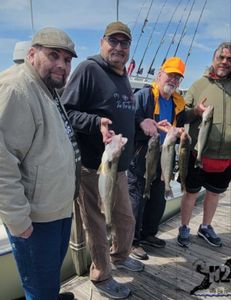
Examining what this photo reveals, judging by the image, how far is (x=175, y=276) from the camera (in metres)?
3.66

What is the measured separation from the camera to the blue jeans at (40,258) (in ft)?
7.22

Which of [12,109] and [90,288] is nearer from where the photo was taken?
[12,109]

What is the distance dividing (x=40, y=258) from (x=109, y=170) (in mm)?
802

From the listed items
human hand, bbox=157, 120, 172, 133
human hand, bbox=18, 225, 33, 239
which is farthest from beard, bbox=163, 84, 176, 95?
human hand, bbox=18, 225, 33, 239

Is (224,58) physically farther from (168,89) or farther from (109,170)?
(109,170)

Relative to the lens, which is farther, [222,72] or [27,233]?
[222,72]

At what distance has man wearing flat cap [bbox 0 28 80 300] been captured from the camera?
6.30 feet

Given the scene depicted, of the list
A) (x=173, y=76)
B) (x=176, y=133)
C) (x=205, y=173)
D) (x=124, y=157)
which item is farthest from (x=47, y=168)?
(x=205, y=173)

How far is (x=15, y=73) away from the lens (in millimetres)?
2029

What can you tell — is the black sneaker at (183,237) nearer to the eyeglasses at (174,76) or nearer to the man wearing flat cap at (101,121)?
the man wearing flat cap at (101,121)

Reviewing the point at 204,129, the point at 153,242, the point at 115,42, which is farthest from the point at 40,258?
the point at 153,242

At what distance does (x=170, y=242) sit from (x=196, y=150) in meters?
1.33

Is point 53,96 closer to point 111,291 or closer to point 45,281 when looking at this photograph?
point 45,281

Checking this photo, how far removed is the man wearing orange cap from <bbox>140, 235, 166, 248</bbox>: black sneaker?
0.51 ft
